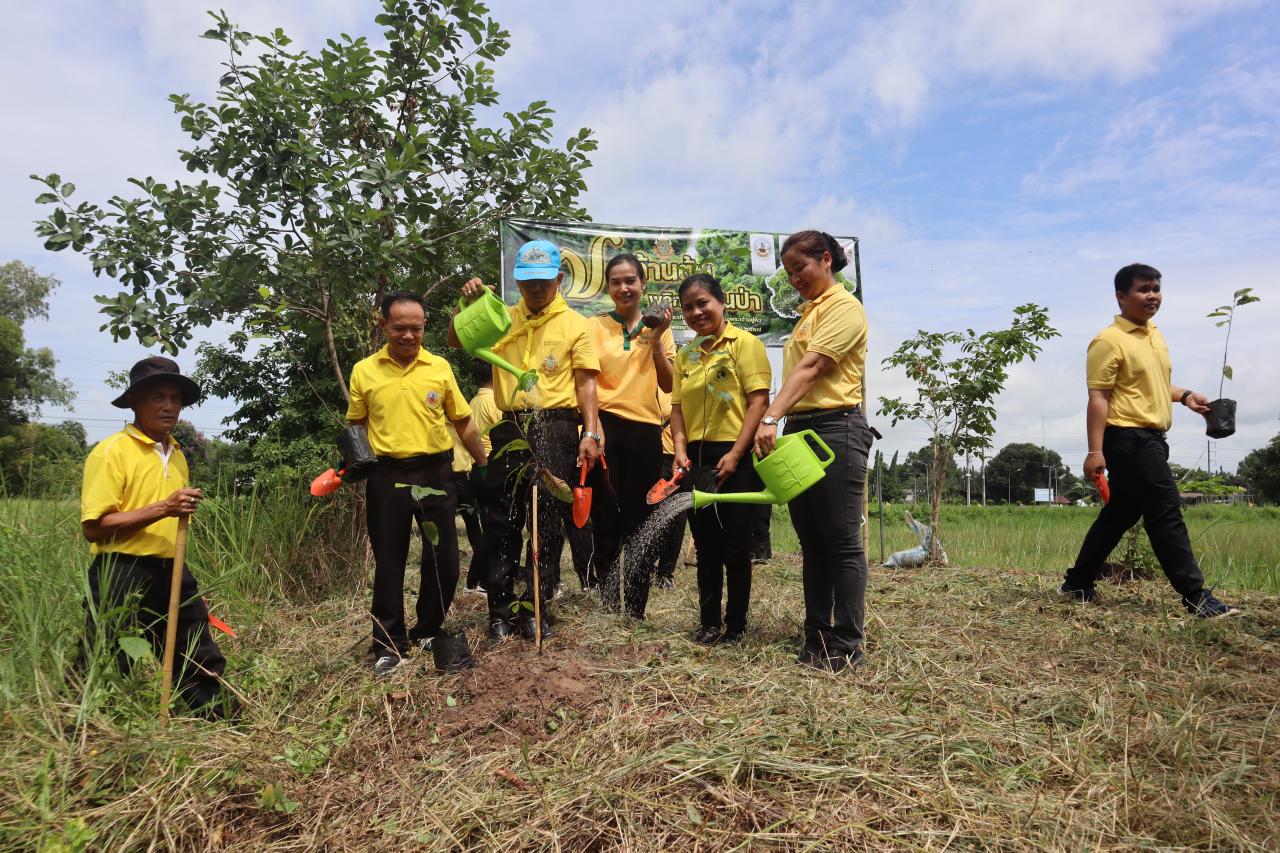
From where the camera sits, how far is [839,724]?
7.38ft

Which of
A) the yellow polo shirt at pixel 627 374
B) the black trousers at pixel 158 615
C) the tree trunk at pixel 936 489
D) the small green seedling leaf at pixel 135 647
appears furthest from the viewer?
the tree trunk at pixel 936 489

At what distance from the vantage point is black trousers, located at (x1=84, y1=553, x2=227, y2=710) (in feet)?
7.98

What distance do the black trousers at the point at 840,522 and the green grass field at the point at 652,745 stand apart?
0.61ft

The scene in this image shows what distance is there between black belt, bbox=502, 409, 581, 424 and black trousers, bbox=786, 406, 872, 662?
3.33 feet

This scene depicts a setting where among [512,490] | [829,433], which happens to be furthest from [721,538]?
[512,490]

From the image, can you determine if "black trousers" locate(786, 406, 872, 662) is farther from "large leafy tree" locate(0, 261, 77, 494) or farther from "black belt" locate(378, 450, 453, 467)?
"large leafy tree" locate(0, 261, 77, 494)

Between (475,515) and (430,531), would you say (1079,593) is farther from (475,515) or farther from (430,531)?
(430,531)

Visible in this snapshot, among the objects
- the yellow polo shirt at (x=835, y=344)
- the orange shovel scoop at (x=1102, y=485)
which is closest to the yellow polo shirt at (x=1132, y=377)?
the orange shovel scoop at (x=1102, y=485)

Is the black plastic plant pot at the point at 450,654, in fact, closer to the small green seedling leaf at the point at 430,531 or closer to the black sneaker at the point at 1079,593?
the small green seedling leaf at the point at 430,531

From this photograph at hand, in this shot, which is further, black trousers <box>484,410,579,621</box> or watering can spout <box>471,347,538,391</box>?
black trousers <box>484,410,579,621</box>

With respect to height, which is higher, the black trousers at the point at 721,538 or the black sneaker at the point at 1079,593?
the black trousers at the point at 721,538

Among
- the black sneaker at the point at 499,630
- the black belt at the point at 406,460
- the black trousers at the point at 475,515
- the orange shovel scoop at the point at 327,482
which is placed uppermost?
the black belt at the point at 406,460

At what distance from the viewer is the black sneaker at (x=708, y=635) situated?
3.34 m

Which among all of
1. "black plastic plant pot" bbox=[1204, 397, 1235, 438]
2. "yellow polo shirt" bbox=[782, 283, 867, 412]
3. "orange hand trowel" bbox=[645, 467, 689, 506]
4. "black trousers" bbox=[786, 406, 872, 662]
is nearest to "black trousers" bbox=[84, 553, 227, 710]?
"orange hand trowel" bbox=[645, 467, 689, 506]
